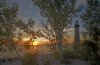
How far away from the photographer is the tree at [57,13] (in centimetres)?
3325

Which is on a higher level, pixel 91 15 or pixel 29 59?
pixel 91 15

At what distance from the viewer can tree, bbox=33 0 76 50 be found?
109 feet

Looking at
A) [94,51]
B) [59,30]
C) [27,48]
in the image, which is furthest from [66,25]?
[27,48]

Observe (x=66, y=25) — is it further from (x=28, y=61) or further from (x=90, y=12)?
(x=28, y=61)

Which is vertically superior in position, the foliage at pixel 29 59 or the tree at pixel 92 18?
the tree at pixel 92 18

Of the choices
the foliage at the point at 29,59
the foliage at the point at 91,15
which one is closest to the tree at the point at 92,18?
the foliage at the point at 91,15

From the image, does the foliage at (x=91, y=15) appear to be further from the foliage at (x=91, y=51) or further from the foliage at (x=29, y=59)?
the foliage at (x=29, y=59)

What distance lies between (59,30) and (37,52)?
10.4 meters

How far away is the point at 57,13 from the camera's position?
3322 centimetres

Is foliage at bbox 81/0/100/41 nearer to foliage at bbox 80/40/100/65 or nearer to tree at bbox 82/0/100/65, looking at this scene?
tree at bbox 82/0/100/65

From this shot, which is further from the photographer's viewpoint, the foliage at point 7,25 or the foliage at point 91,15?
the foliage at point 91,15

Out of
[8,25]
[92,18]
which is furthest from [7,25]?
[92,18]

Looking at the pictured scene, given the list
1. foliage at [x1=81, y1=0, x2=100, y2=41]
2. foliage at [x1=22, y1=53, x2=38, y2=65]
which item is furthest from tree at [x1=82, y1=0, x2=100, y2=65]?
foliage at [x1=22, y1=53, x2=38, y2=65]

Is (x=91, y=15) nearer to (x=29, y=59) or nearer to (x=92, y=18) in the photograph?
(x=92, y=18)
